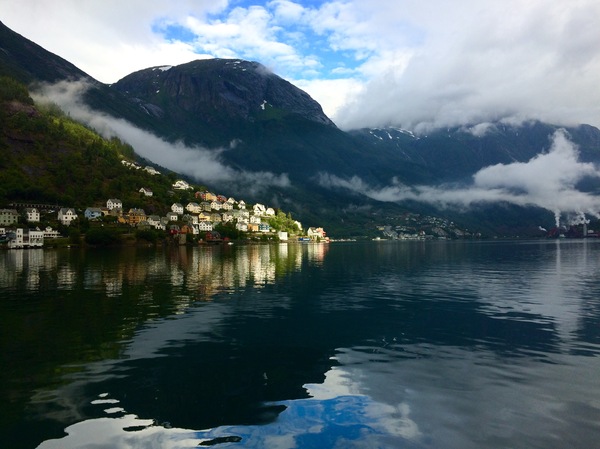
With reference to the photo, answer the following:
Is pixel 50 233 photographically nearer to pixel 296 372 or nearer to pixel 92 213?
pixel 92 213

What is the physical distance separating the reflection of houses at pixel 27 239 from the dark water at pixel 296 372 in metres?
126

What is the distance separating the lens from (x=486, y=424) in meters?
16.3

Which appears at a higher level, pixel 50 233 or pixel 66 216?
pixel 66 216

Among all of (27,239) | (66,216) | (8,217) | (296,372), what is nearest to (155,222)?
(66,216)

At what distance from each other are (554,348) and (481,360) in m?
6.36

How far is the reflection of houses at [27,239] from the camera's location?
502ft

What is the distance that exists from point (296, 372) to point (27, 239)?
17241 centimetres

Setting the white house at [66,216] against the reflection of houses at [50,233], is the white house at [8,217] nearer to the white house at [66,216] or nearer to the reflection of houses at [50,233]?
the white house at [66,216]

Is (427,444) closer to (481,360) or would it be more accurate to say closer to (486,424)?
(486,424)

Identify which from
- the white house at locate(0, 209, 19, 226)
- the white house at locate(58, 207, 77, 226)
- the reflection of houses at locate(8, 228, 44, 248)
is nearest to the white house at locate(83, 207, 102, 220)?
the white house at locate(58, 207, 77, 226)

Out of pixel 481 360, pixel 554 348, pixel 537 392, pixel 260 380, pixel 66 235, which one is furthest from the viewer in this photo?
pixel 66 235

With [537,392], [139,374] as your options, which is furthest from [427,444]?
[139,374]

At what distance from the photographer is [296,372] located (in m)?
22.5

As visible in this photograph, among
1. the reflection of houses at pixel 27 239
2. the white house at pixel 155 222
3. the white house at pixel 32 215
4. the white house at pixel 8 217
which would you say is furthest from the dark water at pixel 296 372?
the white house at pixel 155 222
